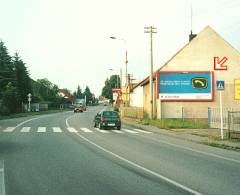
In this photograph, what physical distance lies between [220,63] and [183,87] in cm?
501

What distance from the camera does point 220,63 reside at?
156 ft

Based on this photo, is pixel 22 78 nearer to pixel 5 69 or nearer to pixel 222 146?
pixel 5 69

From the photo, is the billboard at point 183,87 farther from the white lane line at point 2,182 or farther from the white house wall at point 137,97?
the white lane line at point 2,182

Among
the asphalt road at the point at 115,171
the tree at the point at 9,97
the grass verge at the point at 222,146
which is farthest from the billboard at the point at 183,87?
the asphalt road at the point at 115,171

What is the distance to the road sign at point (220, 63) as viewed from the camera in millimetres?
47344

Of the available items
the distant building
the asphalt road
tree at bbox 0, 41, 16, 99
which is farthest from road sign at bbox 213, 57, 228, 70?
tree at bbox 0, 41, 16, 99

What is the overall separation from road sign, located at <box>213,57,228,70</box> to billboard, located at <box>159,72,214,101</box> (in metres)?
2.57

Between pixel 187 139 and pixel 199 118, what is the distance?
825 inches

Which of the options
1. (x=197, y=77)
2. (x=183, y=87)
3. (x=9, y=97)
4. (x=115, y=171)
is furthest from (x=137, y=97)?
(x=115, y=171)

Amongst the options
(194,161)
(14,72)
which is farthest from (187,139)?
(14,72)

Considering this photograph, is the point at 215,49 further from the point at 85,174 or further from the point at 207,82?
the point at 85,174

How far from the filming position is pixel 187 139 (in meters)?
23.9

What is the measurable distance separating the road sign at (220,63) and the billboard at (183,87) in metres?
2.57

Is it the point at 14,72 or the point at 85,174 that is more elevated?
the point at 14,72
